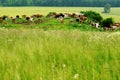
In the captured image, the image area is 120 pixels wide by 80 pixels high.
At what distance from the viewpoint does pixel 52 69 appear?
433 centimetres

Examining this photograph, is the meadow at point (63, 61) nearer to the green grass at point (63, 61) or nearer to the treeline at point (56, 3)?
the green grass at point (63, 61)

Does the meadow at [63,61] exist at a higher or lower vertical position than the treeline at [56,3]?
higher

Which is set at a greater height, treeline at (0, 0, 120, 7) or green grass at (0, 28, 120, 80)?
green grass at (0, 28, 120, 80)

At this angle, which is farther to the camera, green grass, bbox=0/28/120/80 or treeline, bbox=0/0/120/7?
treeline, bbox=0/0/120/7

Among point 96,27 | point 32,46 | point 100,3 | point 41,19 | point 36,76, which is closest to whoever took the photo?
point 36,76

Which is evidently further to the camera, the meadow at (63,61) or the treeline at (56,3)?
the treeline at (56,3)

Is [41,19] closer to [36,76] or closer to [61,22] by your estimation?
[61,22]

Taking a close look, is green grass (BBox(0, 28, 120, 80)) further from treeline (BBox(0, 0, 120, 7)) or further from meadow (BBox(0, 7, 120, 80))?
treeline (BBox(0, 0, 120, 7))

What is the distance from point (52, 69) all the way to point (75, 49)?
113 cm

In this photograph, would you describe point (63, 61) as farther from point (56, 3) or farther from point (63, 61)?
point (56, 3)

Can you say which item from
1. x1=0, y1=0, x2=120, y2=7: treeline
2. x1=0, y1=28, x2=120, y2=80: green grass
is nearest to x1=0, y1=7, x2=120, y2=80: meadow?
x1=0, y1=28, x2=120, y2=80: green grass

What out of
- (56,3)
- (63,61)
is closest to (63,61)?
(63,61)

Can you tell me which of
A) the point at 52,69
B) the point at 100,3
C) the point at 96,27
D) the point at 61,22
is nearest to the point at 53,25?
the point at 61,22

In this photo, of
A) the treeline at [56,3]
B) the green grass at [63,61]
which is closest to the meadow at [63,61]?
the green grass at [63,61]
